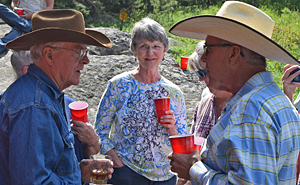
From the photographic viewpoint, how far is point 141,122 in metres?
3.06

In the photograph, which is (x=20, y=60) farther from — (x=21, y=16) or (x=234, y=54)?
(x=21, y=16)

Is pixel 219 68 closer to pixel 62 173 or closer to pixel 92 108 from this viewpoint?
pixel 62 173

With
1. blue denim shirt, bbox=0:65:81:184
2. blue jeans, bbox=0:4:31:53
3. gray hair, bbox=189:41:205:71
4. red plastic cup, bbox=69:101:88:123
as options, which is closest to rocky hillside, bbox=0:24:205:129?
blue jeans, bbox=0:4:31:53

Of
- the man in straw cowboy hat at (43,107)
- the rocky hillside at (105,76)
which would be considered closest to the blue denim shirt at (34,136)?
the man in straw cowboy hat at (43,107)

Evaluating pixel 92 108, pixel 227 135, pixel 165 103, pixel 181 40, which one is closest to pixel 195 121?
pixel 165 103

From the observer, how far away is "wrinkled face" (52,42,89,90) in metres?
2.11

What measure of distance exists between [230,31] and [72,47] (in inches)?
42.8

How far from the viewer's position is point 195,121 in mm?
3250

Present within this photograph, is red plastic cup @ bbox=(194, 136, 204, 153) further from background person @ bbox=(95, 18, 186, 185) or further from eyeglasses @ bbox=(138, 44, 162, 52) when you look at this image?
eyeglasses @ bbox=(138, 44, 162, 52)

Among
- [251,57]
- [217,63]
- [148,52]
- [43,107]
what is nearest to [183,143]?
[217,63]

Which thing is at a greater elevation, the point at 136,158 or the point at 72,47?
the point at 72,47

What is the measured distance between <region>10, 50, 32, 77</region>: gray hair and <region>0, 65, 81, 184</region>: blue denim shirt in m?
0.89

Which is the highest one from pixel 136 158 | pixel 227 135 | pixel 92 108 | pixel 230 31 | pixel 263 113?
pixel 230 31

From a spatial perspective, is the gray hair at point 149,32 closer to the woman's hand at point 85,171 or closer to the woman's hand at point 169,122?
the woman's hand at point 169,122
